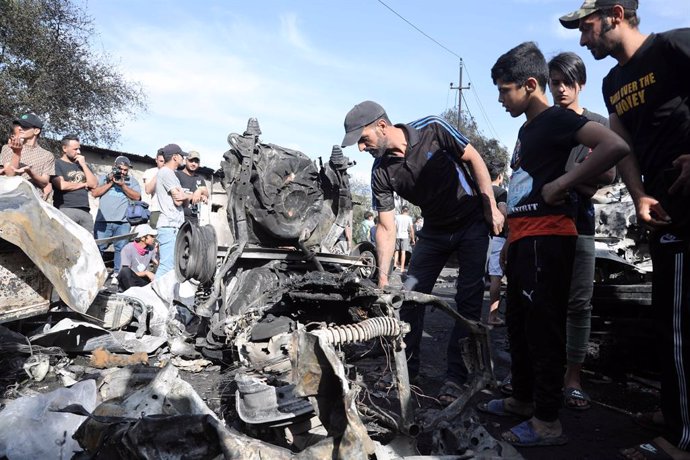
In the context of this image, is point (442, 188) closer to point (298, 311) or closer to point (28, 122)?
point (298, 311)

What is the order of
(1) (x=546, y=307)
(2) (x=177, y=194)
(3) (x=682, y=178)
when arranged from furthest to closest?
(2) (x=177, y=194) → (1) (x=546, y=307) → (3) (x=682, y=178)

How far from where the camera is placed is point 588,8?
2670 mm

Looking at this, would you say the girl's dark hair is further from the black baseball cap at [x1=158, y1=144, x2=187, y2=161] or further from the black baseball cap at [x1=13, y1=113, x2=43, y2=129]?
the black baseball cap at [x1=13, y1=113, x2=43, y2=129]

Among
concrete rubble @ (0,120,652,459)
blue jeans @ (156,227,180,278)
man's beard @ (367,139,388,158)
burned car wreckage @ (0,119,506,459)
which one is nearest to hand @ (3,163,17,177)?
concrete rubble @ (0,120,652,459)

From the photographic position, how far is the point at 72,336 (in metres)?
4.74

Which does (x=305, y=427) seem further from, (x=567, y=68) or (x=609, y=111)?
(x=567, y=68)

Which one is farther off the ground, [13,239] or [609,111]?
[609,111]

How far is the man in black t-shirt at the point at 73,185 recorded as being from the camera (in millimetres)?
6428

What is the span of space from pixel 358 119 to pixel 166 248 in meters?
3.90

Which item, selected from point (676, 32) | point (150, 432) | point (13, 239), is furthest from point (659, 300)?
point (13, 239)

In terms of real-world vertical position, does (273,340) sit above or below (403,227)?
below

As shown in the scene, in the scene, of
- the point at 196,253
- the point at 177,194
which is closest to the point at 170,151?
the point at 177,194

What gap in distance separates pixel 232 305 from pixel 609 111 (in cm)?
321

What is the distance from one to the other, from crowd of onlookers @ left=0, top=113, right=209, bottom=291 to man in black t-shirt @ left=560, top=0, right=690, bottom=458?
5210 millimetres
